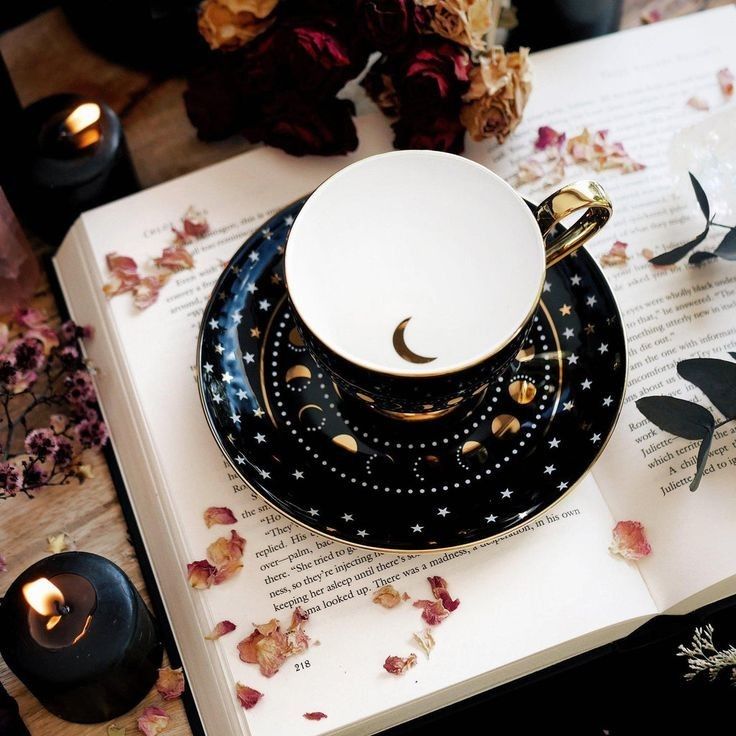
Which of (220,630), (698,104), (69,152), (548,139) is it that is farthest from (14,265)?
(698,104)

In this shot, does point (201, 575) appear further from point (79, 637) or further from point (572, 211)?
point (572, 211)

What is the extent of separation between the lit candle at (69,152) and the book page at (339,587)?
123 mm

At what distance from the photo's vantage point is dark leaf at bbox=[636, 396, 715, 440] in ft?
1.83

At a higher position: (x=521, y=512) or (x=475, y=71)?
(x=475, y=71)

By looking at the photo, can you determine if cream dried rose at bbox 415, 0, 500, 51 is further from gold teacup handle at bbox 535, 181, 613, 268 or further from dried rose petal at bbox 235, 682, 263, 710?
dried rose petal at bbox 235, 682, 263, 710

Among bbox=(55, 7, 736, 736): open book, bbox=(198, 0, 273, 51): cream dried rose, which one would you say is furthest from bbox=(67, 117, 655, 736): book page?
bbox=(198, 0, 273, 51): cream dried rose

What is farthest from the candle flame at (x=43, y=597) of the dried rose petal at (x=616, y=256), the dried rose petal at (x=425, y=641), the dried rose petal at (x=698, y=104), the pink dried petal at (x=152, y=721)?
the dried rose petal at (x=698, y=104)

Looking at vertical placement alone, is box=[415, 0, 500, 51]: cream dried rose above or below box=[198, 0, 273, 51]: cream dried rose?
above

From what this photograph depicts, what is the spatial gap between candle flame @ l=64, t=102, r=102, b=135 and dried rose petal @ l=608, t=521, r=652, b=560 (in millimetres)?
475

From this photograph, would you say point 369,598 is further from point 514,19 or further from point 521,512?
point 514,19

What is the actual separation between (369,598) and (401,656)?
0.04m

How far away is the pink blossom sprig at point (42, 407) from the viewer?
1.95 feet

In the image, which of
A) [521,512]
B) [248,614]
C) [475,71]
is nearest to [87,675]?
[248,614]

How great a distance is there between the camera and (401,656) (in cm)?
52
